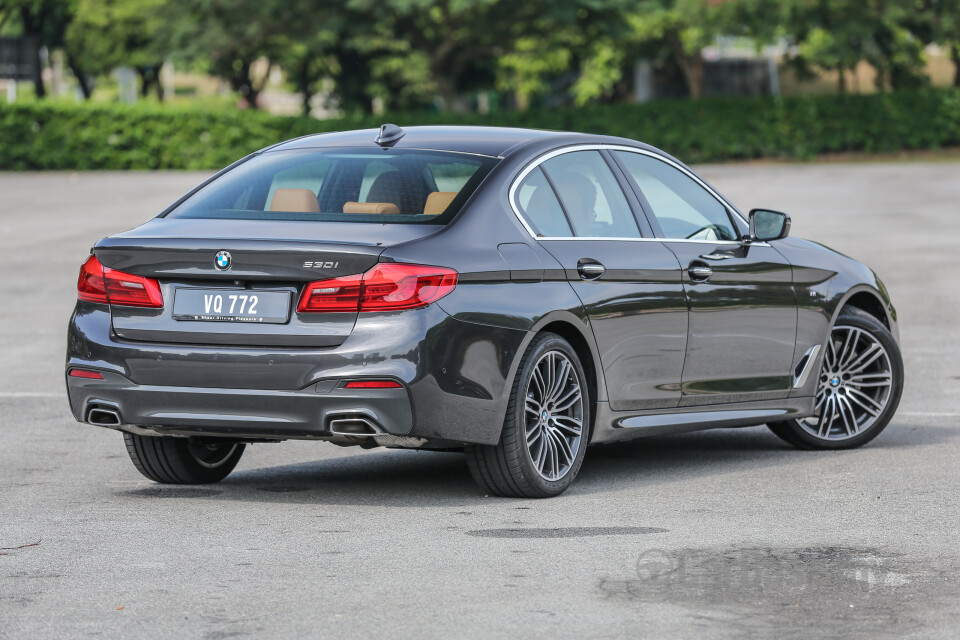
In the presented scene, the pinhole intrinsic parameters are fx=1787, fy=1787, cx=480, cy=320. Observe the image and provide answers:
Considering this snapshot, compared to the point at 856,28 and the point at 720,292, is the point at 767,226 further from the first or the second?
the point at 856,28

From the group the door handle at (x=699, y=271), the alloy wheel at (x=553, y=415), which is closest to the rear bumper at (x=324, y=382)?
the alloy wheel at (x=553, y=415)

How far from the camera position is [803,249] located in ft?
29.5

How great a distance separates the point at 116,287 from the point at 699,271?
8.79 ft

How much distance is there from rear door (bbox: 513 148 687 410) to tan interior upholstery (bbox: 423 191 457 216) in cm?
31

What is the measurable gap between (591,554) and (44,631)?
1.99 m

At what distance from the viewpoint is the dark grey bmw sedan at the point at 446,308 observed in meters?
6.80

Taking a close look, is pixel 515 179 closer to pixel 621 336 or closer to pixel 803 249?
pixel 621 336

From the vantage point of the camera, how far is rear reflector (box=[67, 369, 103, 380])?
7.19 metres

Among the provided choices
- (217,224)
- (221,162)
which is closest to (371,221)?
(217,224)

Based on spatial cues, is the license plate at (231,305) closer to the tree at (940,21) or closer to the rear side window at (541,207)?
the rear side window at (541,207)

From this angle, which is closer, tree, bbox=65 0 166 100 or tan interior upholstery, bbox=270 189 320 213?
tan interior upholstery, bbox=270 189 320 213

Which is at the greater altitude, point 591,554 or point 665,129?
point 591,554

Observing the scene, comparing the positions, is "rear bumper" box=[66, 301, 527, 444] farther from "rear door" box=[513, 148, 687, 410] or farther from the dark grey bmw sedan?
"rear door" box=[513, 148, 687, 410]

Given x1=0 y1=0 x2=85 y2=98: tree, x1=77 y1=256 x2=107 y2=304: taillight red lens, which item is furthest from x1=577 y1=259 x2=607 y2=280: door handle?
x1=0 y1=0 x2=85 y2=98: tree
